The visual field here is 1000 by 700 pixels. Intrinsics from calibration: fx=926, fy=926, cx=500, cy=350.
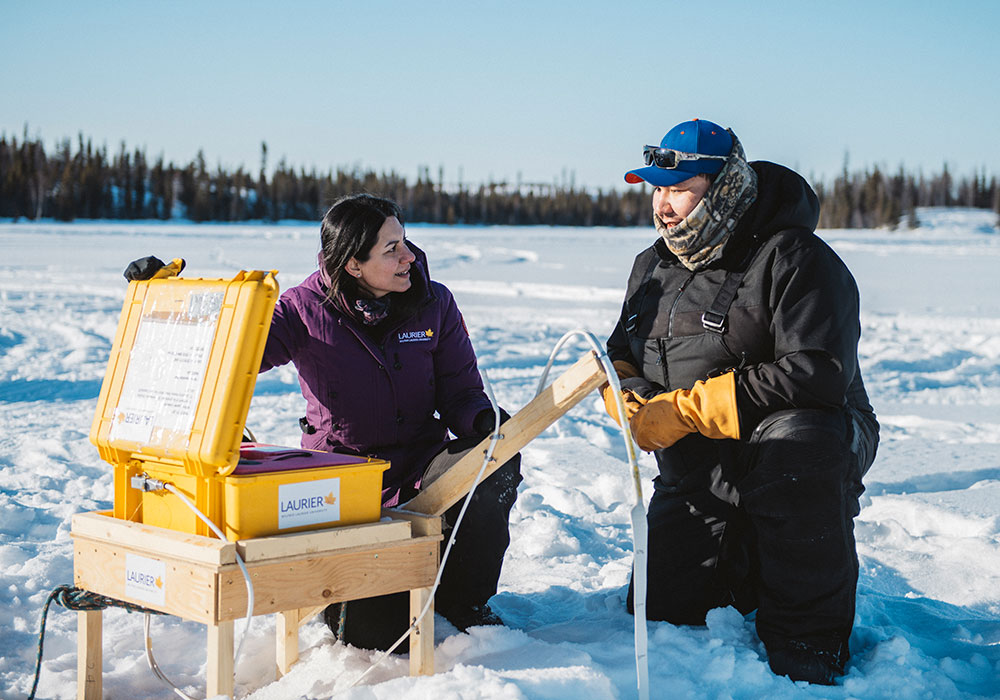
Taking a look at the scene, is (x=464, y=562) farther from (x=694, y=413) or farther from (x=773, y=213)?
(x=773, y=213)

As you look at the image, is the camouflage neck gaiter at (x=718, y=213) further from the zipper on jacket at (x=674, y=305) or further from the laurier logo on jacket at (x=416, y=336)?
the laurier logo on jacket at (x=416, y=336)

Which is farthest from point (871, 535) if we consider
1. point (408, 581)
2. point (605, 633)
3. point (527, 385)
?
point (527, 385)

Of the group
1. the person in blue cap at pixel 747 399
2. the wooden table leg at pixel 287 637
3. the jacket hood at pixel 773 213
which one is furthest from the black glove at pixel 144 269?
the jacket hood at pixel 773 213

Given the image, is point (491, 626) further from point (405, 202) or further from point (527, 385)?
point (405, 202)

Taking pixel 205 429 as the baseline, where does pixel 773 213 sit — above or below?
above

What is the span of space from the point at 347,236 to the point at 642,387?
3.06 feet

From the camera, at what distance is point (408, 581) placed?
212cm

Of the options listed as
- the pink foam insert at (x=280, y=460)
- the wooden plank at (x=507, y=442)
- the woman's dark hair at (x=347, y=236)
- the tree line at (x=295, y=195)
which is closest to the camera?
the pink foam insert at (x=280, y=460)

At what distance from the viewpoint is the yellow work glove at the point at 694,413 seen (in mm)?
2324

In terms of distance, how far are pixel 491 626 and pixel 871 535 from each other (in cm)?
177

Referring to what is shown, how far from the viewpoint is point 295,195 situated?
6059 cm

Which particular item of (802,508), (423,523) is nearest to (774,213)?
(802,508)

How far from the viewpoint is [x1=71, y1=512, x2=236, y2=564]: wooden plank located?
1828mm

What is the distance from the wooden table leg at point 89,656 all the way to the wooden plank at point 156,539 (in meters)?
0.20
